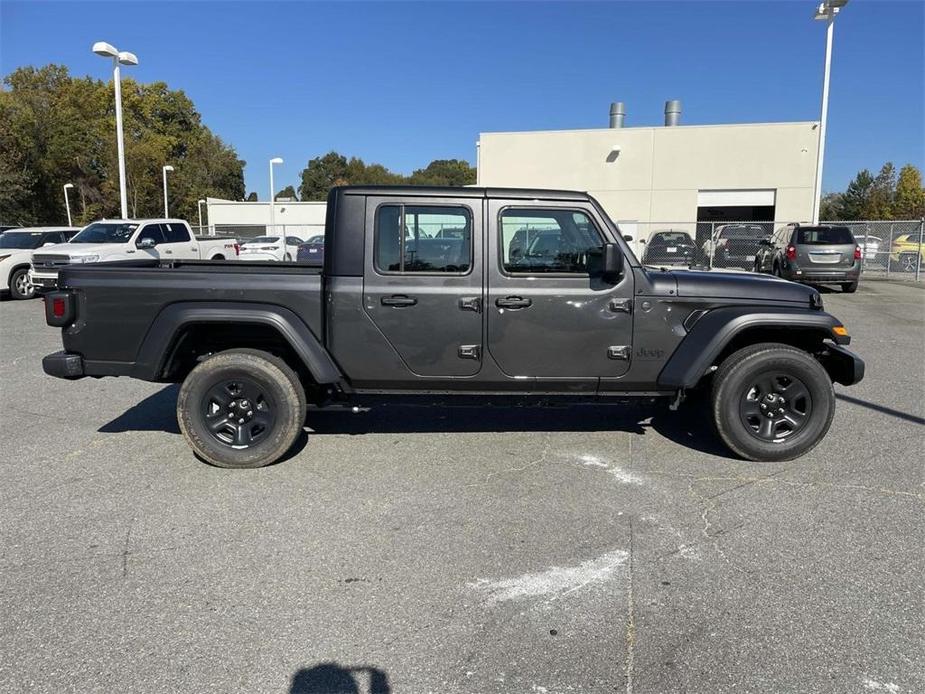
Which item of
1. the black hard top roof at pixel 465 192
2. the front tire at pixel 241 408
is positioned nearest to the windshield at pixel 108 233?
the front tire at pixel 241 408

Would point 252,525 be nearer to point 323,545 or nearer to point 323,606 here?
point 323,545

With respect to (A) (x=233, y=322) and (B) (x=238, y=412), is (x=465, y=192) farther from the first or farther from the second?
(B) (x=238, y=412)

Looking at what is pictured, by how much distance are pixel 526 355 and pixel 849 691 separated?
2.65m

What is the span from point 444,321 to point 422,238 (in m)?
0.60

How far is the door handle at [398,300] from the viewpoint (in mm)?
4488

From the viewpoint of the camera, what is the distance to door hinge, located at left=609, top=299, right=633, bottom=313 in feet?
14.9

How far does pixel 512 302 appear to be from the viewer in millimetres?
4496

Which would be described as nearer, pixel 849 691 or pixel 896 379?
pixel 849 691

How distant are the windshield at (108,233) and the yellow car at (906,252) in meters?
23.6

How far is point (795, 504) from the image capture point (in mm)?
4070

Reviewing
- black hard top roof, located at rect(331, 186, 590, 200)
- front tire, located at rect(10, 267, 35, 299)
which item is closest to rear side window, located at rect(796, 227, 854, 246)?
black hard top roof, located at rect(331, 186, 590, 200)

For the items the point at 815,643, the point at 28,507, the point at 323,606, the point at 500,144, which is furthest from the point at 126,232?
the point at 500,144

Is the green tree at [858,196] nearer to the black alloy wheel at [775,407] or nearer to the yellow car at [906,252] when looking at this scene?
the yellow car at [906,252]

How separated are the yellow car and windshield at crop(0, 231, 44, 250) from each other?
25973mm
